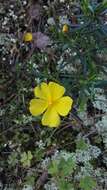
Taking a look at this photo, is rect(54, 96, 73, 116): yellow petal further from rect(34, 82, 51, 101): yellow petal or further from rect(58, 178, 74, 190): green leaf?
rect(58, 178, 74, 190): green leaf

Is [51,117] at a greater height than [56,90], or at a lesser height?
lesser

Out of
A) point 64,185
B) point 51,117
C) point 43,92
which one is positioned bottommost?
point 64,185

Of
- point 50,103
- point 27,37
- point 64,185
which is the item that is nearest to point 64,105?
point 50,103

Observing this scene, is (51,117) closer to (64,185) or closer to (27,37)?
Answer: (64,185)

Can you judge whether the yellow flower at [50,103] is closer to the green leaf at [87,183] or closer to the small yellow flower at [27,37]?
the green leaf at [87,183]

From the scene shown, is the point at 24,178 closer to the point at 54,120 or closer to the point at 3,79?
the point at 54,120

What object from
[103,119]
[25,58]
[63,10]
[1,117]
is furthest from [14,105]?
[63,10]
